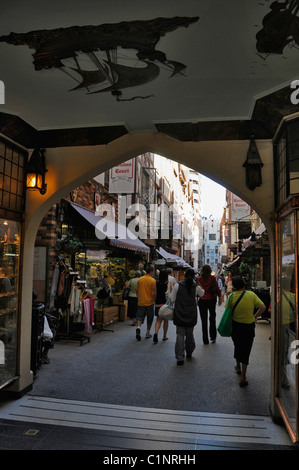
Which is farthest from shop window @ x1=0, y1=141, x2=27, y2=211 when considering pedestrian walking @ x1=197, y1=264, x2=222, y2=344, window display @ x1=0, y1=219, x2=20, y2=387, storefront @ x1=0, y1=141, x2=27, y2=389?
pedestrian walking @ x1=197, y1=264, x2=222, y2=344

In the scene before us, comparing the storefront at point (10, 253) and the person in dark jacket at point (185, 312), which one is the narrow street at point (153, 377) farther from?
the storefront at point (10, 253)

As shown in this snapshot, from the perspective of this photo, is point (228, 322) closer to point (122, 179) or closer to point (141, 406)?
point (141, 406)

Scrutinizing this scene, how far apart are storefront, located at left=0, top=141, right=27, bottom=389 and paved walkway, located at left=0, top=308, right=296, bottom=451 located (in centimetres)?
63

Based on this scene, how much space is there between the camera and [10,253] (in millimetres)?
5125

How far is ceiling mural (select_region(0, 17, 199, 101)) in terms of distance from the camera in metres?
2.93

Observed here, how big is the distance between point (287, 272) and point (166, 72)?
8.27 ft

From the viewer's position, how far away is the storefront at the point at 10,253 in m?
4.90

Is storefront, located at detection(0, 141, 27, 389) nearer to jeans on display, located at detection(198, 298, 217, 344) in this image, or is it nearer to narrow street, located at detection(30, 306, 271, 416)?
narrow street, located at detection(30, 306, 271, 416)

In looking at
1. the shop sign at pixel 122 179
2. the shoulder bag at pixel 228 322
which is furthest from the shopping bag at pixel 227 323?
the shop sign at pixel 122 179

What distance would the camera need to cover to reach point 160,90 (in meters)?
3.94

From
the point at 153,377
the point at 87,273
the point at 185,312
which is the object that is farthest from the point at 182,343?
the point at 87,273

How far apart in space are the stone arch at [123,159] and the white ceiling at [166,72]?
343 mm

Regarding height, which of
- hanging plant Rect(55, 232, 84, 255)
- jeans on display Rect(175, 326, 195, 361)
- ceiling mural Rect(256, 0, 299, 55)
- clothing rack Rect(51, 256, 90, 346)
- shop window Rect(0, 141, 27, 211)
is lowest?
jeans on display Rect(175, 326, 195, 361)
